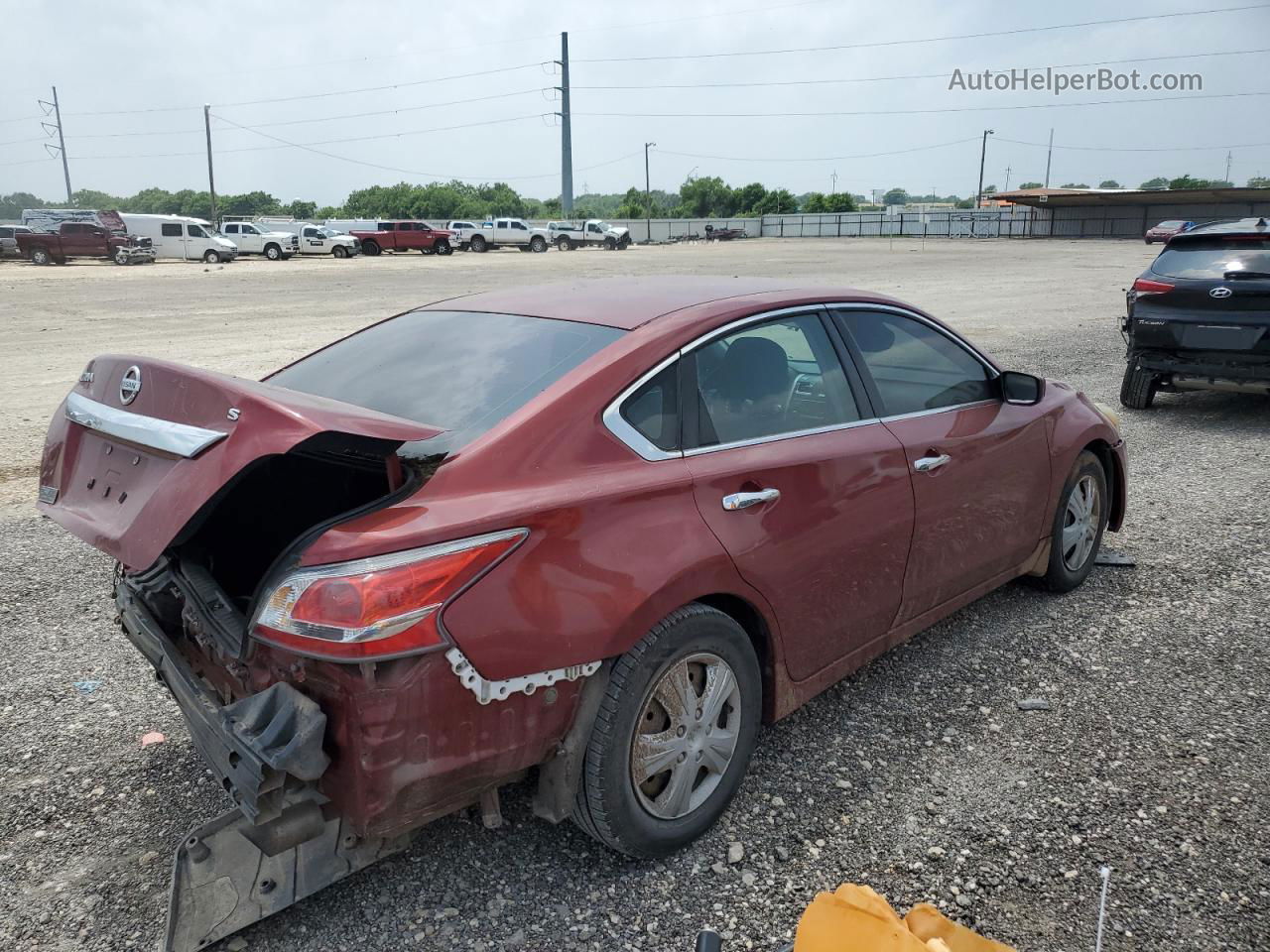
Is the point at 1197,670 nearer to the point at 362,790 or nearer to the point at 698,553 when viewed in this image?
the point at 698,553

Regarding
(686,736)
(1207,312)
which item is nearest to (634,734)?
(686,736)

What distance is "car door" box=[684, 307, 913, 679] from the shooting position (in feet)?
9.62

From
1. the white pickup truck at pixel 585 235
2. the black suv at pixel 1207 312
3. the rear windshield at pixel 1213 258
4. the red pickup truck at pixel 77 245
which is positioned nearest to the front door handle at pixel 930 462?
the black suv at pixel 1207 312

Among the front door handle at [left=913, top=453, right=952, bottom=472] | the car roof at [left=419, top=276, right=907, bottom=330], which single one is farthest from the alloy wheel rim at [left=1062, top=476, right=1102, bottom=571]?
the car roof at [left=419, top=276, right=907, bottom=330]

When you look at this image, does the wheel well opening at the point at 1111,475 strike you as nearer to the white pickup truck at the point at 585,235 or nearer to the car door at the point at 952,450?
the car door at the point at 952,450

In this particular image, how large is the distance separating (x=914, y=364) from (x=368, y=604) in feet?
8.30

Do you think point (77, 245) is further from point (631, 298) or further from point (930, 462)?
point (930, 462)

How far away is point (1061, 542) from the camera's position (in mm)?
4641

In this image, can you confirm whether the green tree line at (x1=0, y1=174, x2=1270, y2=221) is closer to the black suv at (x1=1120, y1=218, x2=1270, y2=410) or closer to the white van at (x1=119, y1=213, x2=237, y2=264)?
the white van at (x1=119, y1=213, x2=237, y2=264)

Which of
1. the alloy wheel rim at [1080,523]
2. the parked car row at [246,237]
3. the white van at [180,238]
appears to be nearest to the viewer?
the alloy wheel rim at [1080,523]

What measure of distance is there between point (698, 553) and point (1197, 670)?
2.60 meters

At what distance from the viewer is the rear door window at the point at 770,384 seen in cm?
304

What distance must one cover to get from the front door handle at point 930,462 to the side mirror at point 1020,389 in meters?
0.67

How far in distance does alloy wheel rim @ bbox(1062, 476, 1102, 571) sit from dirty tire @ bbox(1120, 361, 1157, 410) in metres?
5.03
